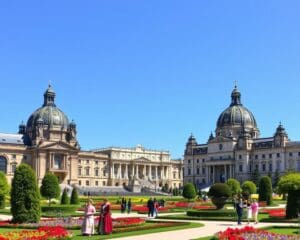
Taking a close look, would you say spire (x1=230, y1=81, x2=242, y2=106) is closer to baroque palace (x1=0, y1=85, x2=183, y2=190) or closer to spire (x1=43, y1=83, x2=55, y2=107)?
baroque palace (x1=0, y1=85, x2=183, y2=190)

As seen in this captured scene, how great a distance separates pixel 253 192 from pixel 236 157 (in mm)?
56703

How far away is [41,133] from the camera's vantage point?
383 feet

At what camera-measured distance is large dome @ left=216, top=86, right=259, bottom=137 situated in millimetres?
135375

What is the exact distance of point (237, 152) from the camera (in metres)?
130

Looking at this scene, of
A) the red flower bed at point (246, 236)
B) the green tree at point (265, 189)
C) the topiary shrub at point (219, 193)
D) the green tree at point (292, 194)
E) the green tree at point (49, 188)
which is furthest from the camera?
the green tree at point (265, 189)

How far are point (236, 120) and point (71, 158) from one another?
4662 cm

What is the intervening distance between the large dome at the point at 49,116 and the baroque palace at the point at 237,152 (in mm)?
39196

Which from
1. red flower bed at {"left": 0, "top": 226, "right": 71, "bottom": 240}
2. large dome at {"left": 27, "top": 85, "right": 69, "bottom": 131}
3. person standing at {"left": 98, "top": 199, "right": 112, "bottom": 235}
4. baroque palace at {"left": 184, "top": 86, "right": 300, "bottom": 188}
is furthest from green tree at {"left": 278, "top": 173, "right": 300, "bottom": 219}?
large dome at {"left": 27, "top": 85, "right": 69, "bottom": 131}

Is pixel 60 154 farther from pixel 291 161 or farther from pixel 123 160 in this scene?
pixel 291 161

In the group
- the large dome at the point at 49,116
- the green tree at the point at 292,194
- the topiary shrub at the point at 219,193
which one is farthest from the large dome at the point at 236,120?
the green tree at the point at 292,194

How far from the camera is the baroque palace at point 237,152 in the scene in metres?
120

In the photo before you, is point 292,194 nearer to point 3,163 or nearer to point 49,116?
point 3,163

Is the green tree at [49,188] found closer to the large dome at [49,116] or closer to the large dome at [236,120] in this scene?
the large dome at [49,116]

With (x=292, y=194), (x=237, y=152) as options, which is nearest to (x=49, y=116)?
(x=237, y=152)
